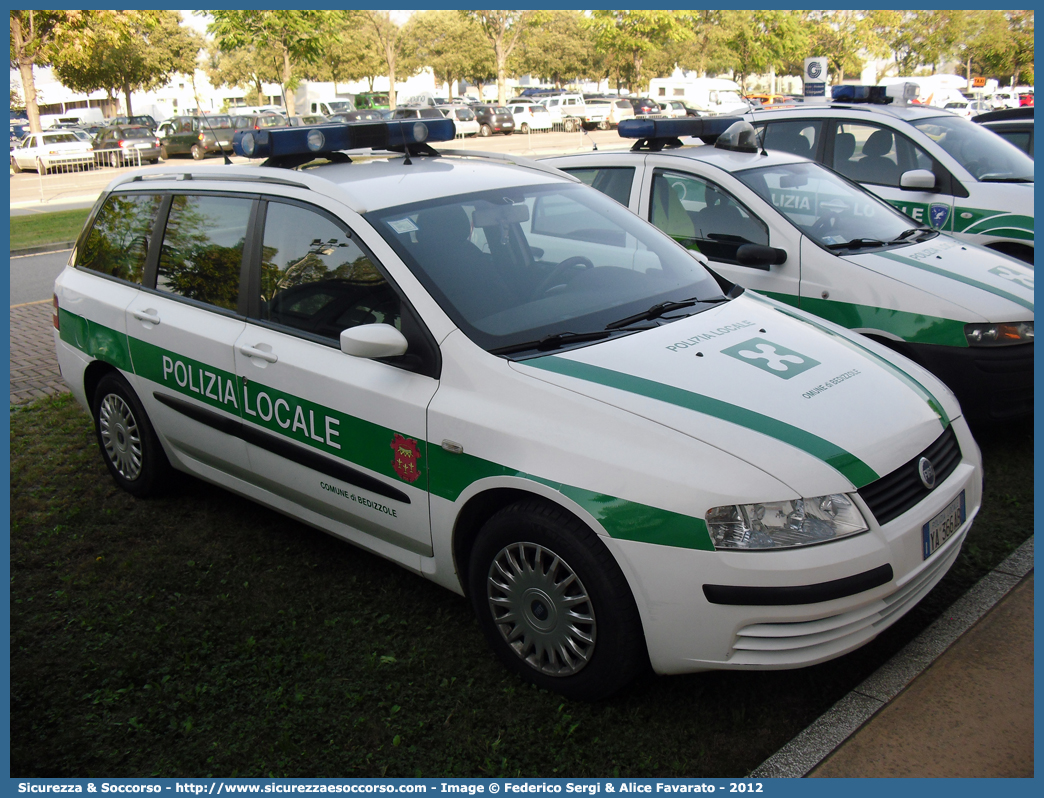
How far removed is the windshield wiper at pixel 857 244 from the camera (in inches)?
213

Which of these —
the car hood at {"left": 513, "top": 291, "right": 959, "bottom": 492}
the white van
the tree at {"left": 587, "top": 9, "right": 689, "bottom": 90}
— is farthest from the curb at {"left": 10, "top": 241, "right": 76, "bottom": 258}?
the tree at {"left": 587, "top": 9, "right": 689, "bottom": 90}

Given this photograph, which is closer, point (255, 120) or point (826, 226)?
point (826, 226)

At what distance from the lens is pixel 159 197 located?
469 centimetres

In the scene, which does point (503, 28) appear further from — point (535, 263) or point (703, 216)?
point (535, 263)

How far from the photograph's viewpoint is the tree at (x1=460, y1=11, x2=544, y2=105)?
158 feet

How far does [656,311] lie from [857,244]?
2.44 m

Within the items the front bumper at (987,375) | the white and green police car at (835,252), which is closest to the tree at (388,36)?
the white and green police car at (835,252)

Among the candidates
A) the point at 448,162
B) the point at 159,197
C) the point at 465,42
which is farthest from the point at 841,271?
the point at 465,42

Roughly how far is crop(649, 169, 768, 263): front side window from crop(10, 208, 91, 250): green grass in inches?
458

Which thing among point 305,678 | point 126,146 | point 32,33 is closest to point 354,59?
point 126,146

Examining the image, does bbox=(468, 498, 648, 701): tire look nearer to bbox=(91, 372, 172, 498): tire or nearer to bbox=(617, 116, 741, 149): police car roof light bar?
bbox=(91, 372, 172, 498): tire

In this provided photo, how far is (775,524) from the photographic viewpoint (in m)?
2.71

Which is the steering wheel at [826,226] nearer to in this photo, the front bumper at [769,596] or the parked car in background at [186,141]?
the front bumper at [769,596]
